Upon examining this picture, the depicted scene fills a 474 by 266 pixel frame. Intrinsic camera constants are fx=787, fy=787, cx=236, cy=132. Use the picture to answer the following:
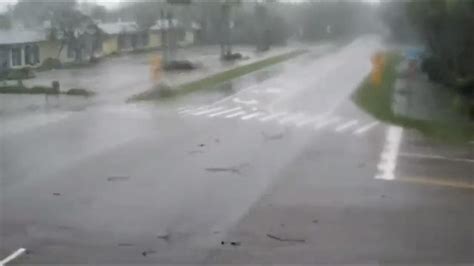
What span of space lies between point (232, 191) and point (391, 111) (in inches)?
127

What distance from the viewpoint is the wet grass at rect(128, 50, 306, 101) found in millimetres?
8000

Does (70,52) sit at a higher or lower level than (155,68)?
higher

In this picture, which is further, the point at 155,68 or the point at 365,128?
the point at 155,68

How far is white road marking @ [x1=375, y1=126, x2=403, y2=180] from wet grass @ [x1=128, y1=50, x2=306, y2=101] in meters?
2.80

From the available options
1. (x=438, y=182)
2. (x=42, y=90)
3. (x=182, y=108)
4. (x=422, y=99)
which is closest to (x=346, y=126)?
(x=422, y=99)

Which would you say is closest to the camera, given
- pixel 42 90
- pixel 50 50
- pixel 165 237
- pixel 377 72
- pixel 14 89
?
pixel 165 237

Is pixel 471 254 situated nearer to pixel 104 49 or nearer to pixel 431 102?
pixel 431 102

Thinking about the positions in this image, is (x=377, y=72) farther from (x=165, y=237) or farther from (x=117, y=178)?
(x=165, y=237)

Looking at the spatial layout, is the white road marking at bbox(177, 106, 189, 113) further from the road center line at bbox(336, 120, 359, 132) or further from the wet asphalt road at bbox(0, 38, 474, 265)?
the road center line at bbox(336, 120, 359, 132)

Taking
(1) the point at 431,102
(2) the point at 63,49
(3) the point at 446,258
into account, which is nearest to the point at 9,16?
(2) the point at 63,49

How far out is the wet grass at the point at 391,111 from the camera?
5.73 meters

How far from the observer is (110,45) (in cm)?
1000

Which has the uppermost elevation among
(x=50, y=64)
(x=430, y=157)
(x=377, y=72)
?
(x=377, y=72)

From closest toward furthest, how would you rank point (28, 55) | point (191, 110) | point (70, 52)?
point (191, 110), point (28, 55), point (70, 52)
